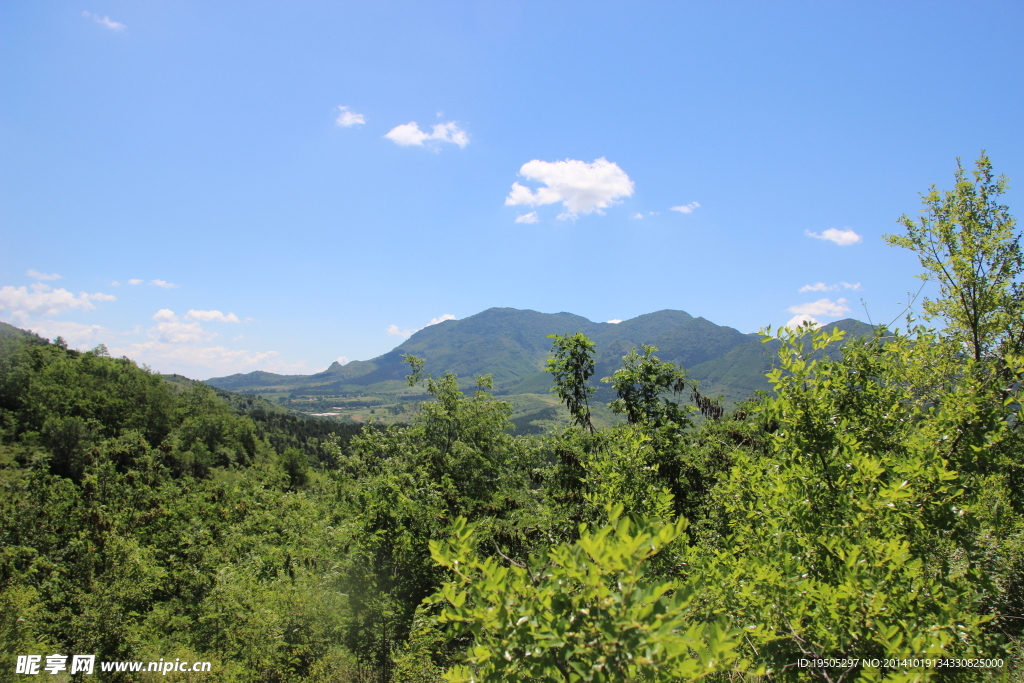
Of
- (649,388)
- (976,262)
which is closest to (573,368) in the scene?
(649,388)

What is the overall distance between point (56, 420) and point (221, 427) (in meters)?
29.2

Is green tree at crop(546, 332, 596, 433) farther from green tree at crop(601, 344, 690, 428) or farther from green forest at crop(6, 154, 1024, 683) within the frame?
green tree at crop(601, 344, 690, 428)

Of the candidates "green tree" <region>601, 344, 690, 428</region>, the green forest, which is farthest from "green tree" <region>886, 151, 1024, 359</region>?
"green tree" <region>601, 344, 690, 428</region>

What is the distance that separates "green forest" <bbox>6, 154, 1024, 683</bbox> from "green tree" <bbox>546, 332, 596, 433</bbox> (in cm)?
10

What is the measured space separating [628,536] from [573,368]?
11.3 m

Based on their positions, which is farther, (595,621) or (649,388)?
(649,388)

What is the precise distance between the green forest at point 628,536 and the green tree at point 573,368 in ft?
0.33

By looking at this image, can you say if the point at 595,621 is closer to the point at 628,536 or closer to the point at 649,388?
the point at 628,536

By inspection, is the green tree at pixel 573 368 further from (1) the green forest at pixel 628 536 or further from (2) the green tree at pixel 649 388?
(2) the green tree at pixel 649 388

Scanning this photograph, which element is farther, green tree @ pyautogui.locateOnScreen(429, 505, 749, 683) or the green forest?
the green forest

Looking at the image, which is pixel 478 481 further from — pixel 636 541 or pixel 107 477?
pixel 107 477

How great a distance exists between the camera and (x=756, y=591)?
149 inches

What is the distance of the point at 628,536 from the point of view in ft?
8.21

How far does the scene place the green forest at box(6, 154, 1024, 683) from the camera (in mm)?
2840
